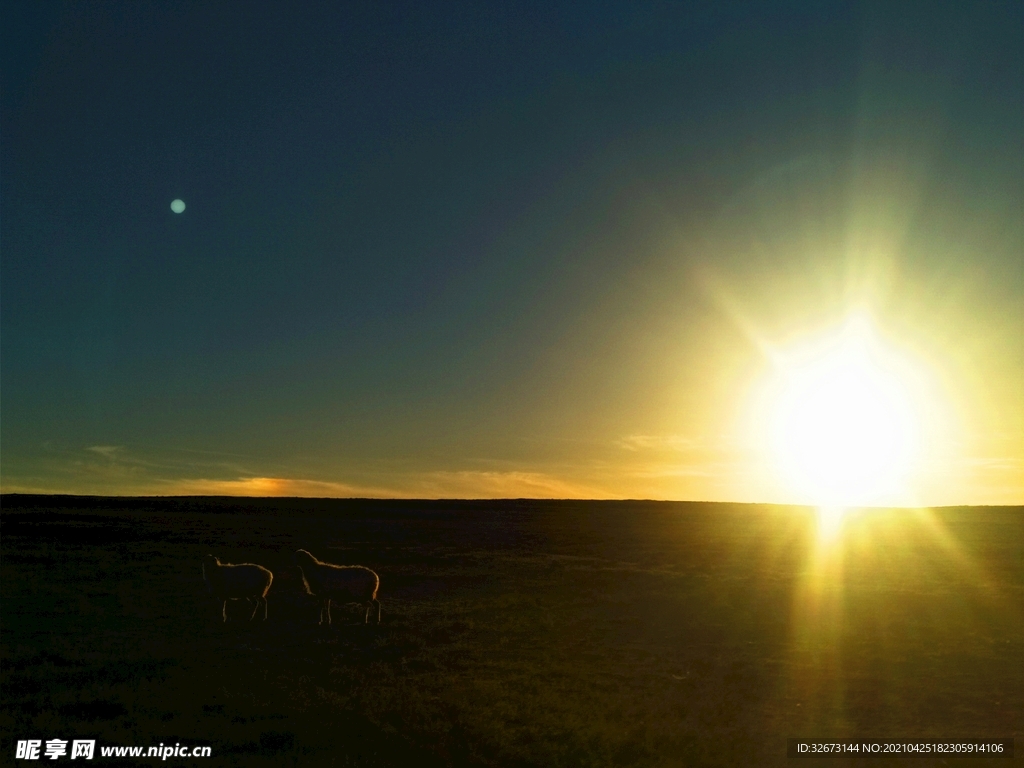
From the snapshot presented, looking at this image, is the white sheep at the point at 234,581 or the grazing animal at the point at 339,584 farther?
the white sheep at the point at 234,581

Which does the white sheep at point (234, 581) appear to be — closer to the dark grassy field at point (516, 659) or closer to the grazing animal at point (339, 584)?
the dark grassy field at point (516, 659)

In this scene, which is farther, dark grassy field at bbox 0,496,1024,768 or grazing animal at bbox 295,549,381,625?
grazing animal at bbox 295,549,381,625

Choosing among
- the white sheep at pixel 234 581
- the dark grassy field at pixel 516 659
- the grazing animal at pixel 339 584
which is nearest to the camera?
the dark grassy field at pixel 516 659

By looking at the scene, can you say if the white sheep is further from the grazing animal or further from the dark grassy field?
the grazing animal

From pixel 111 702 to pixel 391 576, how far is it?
68.1ft

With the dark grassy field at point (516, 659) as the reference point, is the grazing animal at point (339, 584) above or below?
above

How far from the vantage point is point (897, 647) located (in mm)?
20719

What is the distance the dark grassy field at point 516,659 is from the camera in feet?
39.6

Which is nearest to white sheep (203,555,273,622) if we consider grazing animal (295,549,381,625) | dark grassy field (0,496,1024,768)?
dark grassy field (0,496,1024,768)

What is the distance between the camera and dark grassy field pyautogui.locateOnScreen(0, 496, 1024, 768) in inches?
475

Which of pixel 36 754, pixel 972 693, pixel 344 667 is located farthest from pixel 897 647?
pixel 36 754

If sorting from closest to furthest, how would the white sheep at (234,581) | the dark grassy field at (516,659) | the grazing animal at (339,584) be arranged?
the dark grassy field at (516,659) → the grazing animal at (339,584) → the white sheep at (234,581)

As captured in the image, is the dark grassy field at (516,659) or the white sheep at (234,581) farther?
the white sheep at (234,581)

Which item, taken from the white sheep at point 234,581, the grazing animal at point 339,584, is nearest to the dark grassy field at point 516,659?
the white sheep at point 234,581
